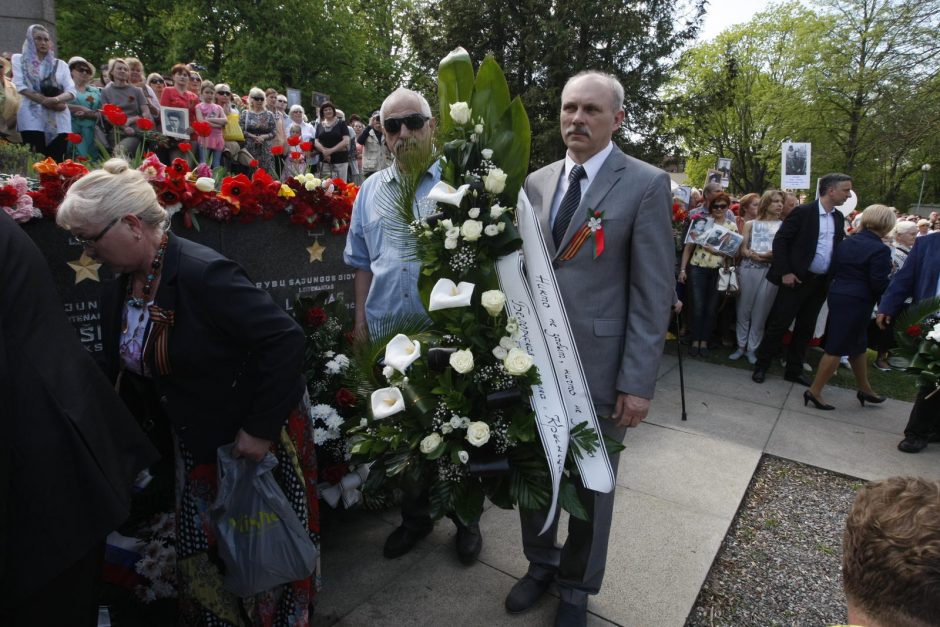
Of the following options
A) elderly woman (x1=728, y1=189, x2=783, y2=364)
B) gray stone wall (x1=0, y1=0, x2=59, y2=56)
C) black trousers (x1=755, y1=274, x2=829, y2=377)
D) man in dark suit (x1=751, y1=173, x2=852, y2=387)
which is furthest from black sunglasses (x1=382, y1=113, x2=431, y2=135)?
gray stone wall (x1=0, y1=0, x2=59, y2=56)

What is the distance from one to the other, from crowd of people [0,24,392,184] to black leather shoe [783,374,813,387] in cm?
535

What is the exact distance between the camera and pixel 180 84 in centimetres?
837

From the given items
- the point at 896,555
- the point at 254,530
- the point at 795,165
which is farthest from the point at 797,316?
the point at 254,530

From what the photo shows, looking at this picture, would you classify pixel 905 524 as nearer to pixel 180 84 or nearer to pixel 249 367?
pixel 249 367

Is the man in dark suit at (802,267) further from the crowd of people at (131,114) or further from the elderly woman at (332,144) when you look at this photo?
the elderly woman at (332,144)

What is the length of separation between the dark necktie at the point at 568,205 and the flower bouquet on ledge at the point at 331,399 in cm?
136

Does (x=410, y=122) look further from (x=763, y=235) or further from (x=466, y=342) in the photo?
(x=763, y=235)

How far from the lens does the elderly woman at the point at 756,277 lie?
6.70 meters

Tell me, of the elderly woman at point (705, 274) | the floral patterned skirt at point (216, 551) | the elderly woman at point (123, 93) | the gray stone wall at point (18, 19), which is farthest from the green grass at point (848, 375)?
the gray stone wall at point (18, 19)

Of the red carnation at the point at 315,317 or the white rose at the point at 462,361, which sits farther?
the red carnation at the point at 315,317

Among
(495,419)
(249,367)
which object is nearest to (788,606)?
(495,419)

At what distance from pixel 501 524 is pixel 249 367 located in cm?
176

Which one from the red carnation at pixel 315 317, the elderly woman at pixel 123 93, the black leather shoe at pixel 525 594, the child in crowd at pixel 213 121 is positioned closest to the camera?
the black leather shoe at pixel 525 594

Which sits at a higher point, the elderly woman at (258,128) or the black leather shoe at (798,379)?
the elderly woman at (258,128)
